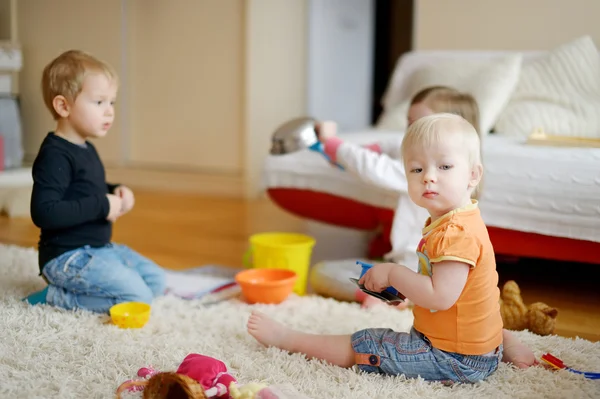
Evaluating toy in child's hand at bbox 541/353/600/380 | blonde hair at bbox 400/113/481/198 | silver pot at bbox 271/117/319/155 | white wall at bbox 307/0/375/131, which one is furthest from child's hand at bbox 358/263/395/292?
white wall at bbox 307/0/375/131

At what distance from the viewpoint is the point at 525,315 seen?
5.32 ft

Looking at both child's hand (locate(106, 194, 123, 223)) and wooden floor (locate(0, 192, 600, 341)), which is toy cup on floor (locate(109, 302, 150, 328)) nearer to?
child's hand (locate(106, 194, 123, 223))

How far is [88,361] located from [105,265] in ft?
1.33

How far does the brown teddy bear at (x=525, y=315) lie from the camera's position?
159 centimetres

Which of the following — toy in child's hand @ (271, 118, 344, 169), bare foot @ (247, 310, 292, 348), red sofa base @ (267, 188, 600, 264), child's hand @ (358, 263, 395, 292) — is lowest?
bare foot @ (247, 310, 292, 348)

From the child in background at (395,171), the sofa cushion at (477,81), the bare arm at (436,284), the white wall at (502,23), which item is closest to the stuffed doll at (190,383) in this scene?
the bare arm at (436,284)

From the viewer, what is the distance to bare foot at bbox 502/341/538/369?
1.36 meters

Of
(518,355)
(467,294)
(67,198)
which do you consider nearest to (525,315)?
(518,355)

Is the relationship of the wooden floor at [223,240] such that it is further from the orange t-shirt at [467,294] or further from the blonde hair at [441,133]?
the blonde hair at [441,133]

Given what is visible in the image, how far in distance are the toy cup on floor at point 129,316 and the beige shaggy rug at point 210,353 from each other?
21mm

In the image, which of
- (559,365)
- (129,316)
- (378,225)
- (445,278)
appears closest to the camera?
(445,278)

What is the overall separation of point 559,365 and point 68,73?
4.16 feet

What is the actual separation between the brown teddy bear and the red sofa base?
295mm

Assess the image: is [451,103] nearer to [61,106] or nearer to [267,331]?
[267,331]
